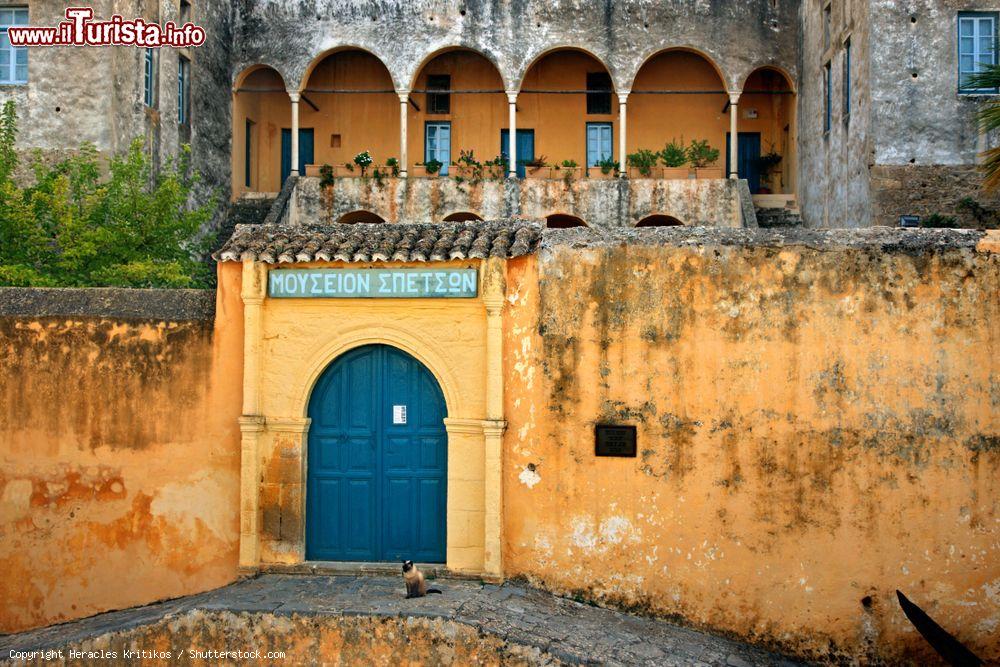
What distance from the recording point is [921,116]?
48.2ft

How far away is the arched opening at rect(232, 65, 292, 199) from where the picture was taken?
2228 centimetres

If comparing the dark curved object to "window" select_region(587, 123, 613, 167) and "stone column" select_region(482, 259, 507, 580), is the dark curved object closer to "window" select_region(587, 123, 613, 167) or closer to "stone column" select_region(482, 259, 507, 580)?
"stone column" select_region(482, 259, 507, 580)

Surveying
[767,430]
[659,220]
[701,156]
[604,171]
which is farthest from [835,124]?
[767,430]

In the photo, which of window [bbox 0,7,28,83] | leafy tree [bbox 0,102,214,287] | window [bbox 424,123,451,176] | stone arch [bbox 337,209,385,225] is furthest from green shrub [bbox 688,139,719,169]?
window [bbox 0,7,28,83]

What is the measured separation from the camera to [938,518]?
7.75m

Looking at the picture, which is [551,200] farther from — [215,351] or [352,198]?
[215,351]

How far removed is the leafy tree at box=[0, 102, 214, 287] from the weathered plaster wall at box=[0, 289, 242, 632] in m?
2.89

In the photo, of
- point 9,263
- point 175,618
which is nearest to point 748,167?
point 9,263

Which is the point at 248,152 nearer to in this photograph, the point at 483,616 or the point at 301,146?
the point at 301,146

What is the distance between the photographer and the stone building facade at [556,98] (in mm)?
14781

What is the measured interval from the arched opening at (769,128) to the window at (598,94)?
354 centimetres

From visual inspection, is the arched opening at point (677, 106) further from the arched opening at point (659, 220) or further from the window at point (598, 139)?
the arched opening at point (659, 220)

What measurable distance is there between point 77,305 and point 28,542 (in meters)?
2.43

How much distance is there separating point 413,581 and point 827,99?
14694 mm
